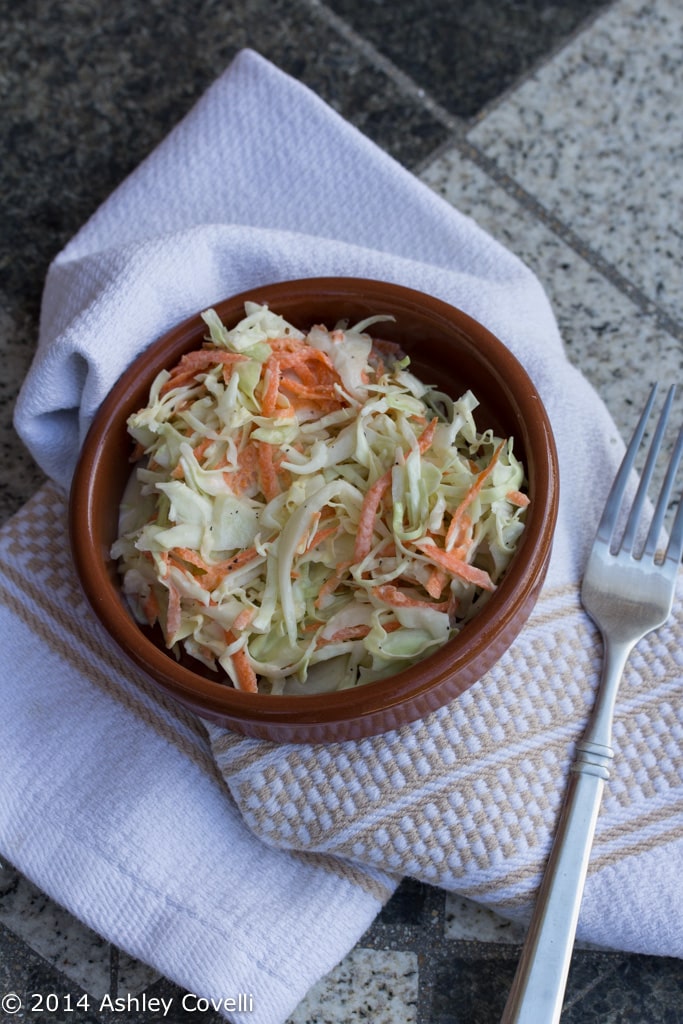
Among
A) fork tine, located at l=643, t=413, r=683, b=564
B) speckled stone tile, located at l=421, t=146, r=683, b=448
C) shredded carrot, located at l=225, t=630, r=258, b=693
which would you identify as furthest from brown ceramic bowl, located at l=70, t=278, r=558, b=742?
speckled stone tile, located at l=421, t=146, r=683, b=448

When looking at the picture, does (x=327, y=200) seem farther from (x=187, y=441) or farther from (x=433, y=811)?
(x=433, y=811)

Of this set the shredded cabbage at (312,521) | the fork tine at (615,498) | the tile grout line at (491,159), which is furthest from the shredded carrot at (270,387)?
the tile grout line at (491,159)

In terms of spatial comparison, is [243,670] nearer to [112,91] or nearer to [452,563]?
[452,563]

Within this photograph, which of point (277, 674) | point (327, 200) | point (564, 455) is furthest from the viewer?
point (327, 200)

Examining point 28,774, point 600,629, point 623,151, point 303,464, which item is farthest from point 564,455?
point 28,774

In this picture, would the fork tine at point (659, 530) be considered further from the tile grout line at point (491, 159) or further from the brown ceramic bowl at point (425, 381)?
the tile grout line at point (491, 159)

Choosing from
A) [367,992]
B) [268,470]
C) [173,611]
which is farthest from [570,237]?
[367,992]

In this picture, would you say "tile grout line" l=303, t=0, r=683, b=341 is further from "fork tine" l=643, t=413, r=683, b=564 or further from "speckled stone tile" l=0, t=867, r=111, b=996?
"speckled stone tile" l=0, t=867, r=111, b=996
